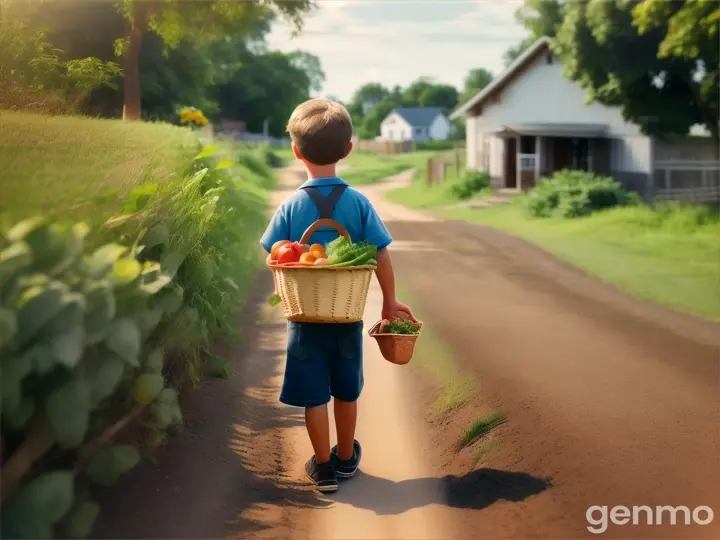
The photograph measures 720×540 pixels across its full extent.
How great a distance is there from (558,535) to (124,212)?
7.06ft

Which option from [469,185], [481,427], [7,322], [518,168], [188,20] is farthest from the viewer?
[518,168]

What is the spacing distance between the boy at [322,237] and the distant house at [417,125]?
37.3 meters

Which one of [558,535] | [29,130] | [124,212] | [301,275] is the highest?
[29,130]

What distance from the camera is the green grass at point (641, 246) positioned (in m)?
10.3

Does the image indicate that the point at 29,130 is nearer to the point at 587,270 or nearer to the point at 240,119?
the point at 587,270

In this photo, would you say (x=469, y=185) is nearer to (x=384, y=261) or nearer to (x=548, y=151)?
(x=548, y=151)

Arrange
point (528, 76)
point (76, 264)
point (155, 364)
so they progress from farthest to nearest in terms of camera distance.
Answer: point (528, 76)
point (155, 364)
point (76, 264)

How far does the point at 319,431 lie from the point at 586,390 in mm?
1905

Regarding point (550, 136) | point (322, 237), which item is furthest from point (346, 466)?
point (550, 136)

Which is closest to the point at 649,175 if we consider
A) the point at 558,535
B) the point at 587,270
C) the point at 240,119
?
the point at 240,119

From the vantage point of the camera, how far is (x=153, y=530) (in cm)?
353

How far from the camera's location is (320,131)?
14.1 ft

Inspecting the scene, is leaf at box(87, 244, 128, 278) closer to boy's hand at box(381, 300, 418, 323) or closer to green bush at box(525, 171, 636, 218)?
boy's hand at box(381, 300, 418, 323)

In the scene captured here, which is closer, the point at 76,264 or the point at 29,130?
the point at 76,264
